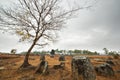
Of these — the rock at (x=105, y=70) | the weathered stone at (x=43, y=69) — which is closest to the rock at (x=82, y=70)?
the weathered stone at (x=43, y=69)

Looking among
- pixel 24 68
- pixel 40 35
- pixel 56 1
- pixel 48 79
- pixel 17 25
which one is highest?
pixel 56 1

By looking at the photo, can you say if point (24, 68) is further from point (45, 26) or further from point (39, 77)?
point (45, 26)

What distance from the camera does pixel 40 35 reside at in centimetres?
1445

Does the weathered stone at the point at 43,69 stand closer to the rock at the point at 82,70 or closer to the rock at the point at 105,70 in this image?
the rock at the point at 82,70

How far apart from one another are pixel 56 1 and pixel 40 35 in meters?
4.74

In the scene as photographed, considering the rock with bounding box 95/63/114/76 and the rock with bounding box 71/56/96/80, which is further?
the rock with bounding box 95/63/114/76

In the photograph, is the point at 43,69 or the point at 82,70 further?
the point at 43,69

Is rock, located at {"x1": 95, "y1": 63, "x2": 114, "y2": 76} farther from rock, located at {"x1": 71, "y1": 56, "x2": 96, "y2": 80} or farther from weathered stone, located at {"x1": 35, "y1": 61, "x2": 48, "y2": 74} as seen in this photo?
weathered stone, located at {"x1": 35, "y1": 61, "x2": 48, "y2": 74}

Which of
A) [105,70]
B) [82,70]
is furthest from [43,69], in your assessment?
[105,70]

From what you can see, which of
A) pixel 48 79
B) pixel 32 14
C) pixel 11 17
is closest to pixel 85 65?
pixel 48 79

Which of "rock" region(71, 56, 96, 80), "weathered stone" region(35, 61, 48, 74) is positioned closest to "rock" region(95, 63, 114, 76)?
"rock" region(71, 56, 96, 80)

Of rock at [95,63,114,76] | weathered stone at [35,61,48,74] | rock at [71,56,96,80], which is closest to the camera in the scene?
rock at [71,56,96,80]

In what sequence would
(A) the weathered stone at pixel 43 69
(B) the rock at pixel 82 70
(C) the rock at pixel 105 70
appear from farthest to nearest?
(C) the rock at pixel 105 70
(A) the weathered stone at pixel 43 69
(B) the rock at pixel 82 70

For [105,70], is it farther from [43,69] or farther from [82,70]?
[43,69]
